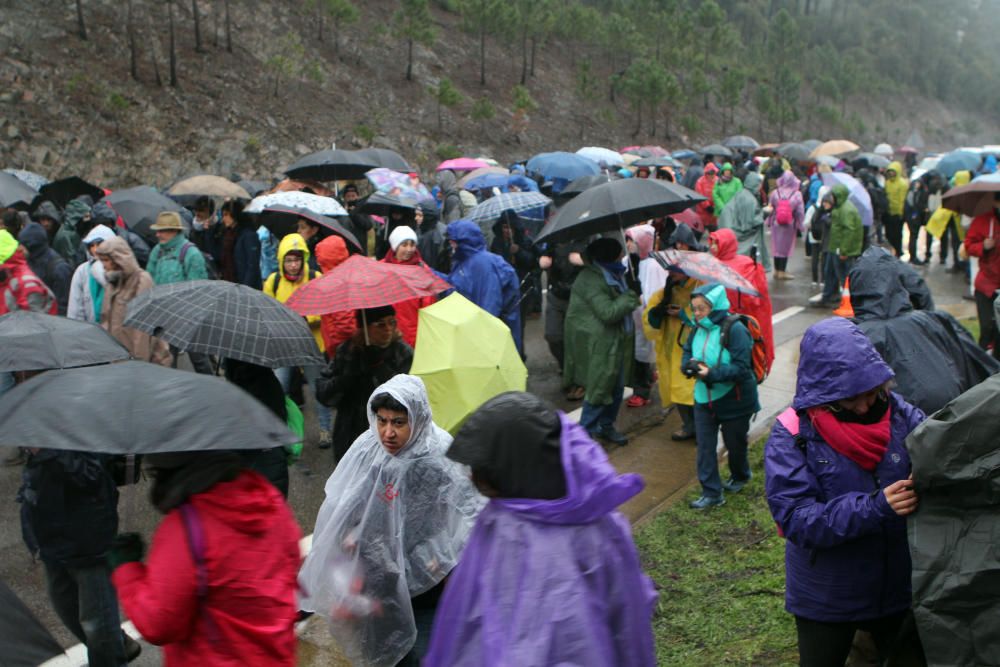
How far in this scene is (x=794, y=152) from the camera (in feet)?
90.8

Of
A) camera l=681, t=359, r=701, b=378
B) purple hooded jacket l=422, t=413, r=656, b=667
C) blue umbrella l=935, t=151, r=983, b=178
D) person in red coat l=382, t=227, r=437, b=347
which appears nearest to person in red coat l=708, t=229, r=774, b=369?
camera l=681, t=359, r=701, b=378

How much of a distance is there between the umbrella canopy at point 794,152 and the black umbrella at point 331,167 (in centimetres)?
1604

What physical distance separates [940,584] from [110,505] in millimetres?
3468

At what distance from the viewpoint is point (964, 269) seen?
16109mm

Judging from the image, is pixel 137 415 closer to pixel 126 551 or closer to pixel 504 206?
pixel 126 551

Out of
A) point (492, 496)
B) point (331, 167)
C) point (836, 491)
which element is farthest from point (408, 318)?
point (331, 167)

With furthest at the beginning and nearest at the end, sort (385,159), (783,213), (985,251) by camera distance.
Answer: (385,159) → (783,213) → (985,251)

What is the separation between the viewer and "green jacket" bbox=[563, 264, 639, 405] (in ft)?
25.2

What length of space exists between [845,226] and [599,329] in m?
6.46

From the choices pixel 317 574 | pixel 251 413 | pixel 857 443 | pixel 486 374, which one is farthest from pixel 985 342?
pixel 251 413

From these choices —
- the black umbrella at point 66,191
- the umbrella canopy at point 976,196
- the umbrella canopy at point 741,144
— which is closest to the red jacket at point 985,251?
the umbrella canopy at point 976,196

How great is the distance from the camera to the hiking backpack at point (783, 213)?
49.3 ft

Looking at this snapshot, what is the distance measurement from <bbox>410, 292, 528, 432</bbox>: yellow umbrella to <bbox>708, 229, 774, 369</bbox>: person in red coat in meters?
2.46

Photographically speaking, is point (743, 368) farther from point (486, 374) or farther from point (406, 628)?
point (406, 628)
